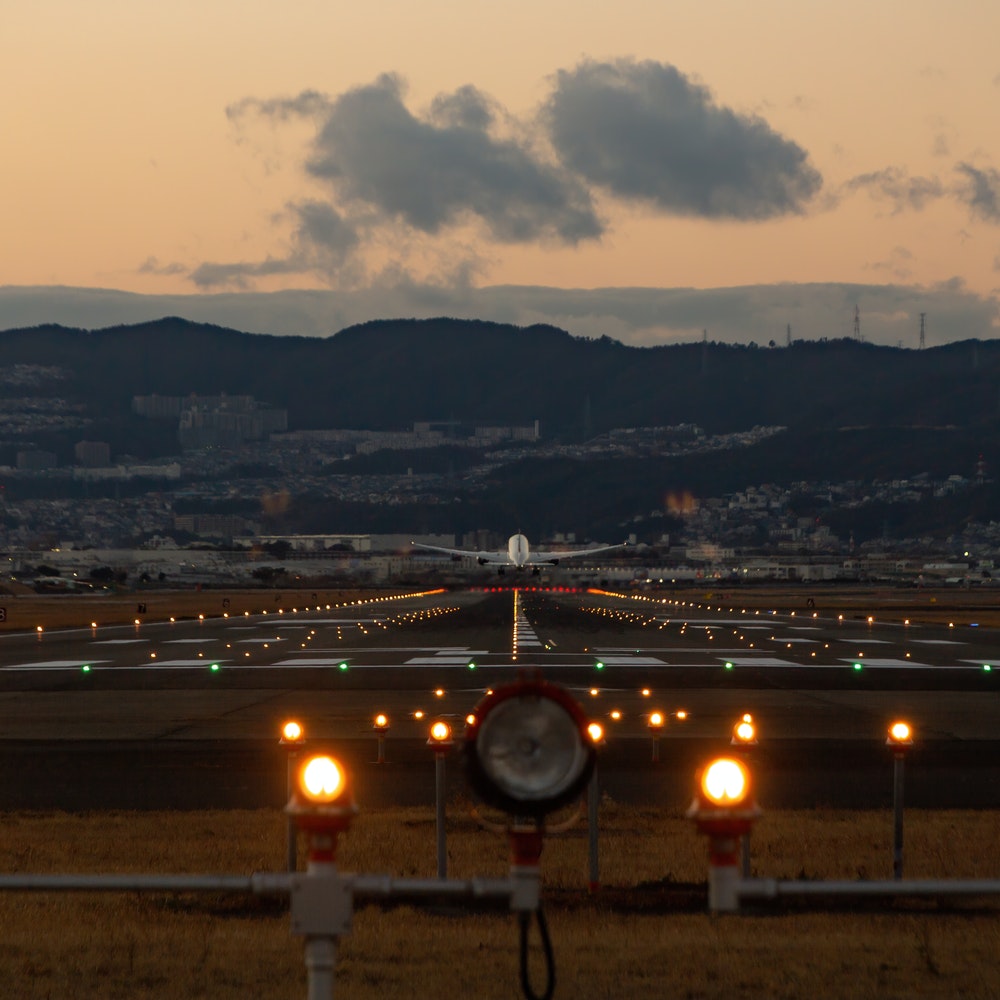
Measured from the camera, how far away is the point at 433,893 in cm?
816

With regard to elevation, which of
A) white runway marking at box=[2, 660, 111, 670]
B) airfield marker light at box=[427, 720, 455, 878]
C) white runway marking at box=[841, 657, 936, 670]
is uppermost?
airfield marker light at box=[427, 720, 455, 878]

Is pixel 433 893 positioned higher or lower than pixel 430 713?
higher

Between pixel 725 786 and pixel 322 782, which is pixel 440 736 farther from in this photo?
pixel 725 786

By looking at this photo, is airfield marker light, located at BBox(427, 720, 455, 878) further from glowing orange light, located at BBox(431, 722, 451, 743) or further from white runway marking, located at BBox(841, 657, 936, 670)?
white runway marking, located at BBox(841, 657, 936, 670)

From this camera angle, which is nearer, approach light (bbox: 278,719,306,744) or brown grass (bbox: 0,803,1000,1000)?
brown grass (bbox: 0,803,1000,1000)

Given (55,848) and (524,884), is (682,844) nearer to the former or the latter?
(55,848)

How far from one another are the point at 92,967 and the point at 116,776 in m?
12.4

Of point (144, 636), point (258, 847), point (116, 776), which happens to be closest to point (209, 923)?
point (258, 847)

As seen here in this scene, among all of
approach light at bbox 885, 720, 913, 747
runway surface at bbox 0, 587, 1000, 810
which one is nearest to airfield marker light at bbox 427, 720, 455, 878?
approach light at bbox 885, 720, 913, 747

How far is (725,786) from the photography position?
796 centimetres

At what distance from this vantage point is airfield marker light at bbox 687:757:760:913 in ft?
25.9

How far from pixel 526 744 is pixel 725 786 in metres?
0.99

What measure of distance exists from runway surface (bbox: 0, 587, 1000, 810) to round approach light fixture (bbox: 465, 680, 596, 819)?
45.1ft

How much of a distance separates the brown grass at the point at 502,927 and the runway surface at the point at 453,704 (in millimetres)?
2925
